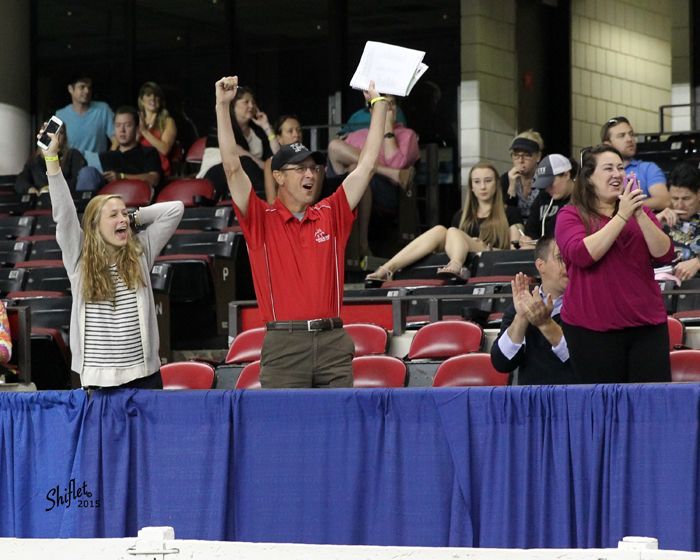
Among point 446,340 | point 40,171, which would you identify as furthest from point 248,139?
point 446,340

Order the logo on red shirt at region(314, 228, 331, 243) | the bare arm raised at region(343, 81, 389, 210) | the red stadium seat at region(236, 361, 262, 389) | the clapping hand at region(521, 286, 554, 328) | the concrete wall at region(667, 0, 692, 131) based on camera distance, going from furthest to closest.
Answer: the concrete wall at region(667, 0, 692, 131) → the red stadium seat at region(236, 361, 262, 389) → the bare arm raised at region(343, 81, 389, 210) → the logo on red shirt at region(314, 228, 331, 243) → the clapping hand at region(521, 286, 554, 328)

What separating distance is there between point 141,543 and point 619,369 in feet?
6.53

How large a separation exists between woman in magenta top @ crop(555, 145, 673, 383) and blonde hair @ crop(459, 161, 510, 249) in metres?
3.62

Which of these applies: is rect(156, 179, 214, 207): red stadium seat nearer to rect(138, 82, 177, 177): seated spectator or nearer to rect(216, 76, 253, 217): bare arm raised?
rect(138, 82, 177, 177): seated spectator

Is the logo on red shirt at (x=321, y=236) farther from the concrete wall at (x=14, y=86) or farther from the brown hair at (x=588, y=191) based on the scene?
the concrete wall at (x=14, y=86)

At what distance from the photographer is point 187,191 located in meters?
10.2

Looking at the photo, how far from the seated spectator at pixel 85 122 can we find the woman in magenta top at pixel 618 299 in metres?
8.19

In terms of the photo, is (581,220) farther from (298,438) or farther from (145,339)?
(145,339)

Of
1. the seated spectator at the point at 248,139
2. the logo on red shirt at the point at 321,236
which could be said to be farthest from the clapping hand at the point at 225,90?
the seated spectator at the point at 248,139

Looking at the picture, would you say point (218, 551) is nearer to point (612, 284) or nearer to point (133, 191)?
point (612, 284)

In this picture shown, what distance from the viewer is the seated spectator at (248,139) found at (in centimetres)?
988

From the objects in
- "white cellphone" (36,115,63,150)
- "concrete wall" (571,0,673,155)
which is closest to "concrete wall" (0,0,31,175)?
"concrete wall" (571,0,673,155)

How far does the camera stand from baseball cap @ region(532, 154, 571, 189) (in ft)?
24.3

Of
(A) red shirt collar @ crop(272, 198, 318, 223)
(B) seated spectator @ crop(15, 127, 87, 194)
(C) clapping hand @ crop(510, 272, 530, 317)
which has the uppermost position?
(B) seated spectator @ crop(15, 127, 87, 194)
